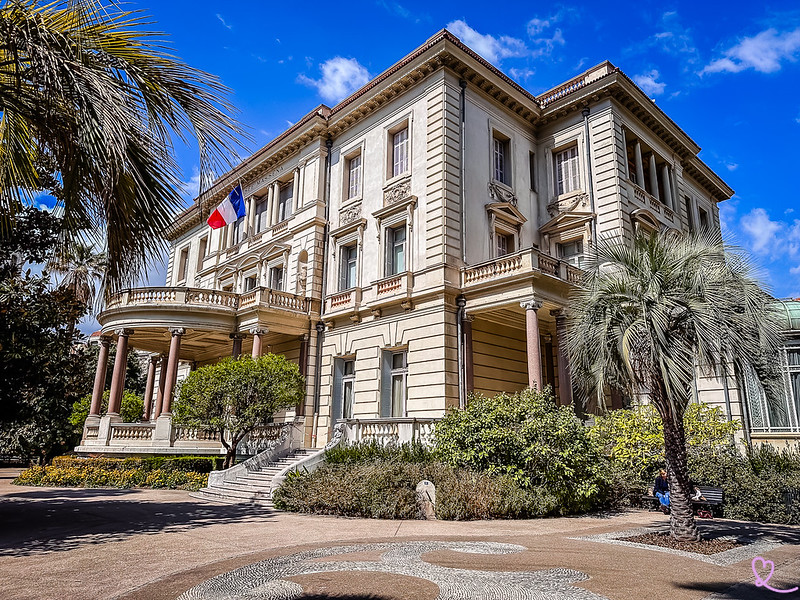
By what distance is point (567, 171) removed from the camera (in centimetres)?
2339

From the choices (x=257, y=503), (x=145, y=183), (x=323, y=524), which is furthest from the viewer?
(x=257, y=503)

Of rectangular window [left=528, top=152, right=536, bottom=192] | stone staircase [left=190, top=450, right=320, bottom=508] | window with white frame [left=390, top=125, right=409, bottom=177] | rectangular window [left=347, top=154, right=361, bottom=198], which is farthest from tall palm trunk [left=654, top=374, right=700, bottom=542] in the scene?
rectangular window [left=347, top=154, right=361, bottom=198]

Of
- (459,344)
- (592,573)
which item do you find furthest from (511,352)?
(592,573)

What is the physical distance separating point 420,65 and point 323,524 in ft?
55.5

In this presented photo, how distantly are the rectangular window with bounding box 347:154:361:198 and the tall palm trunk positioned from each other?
57.3ft

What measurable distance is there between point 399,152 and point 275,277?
8886 millimetres

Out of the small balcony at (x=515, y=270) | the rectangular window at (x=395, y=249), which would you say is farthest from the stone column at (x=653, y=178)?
the rectangular window at (x=395, y=249)

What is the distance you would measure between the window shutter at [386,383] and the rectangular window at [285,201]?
34.0 feet

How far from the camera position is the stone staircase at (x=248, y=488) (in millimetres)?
15375

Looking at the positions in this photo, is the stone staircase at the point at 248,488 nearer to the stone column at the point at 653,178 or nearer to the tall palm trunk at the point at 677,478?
the tall palm trunk at the point at 677,478

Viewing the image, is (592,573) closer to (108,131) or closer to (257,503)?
(108,131)

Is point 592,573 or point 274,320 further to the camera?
point 274,320

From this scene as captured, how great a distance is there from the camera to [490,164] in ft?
72.4

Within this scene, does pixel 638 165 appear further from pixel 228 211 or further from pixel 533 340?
pixel 228 211
